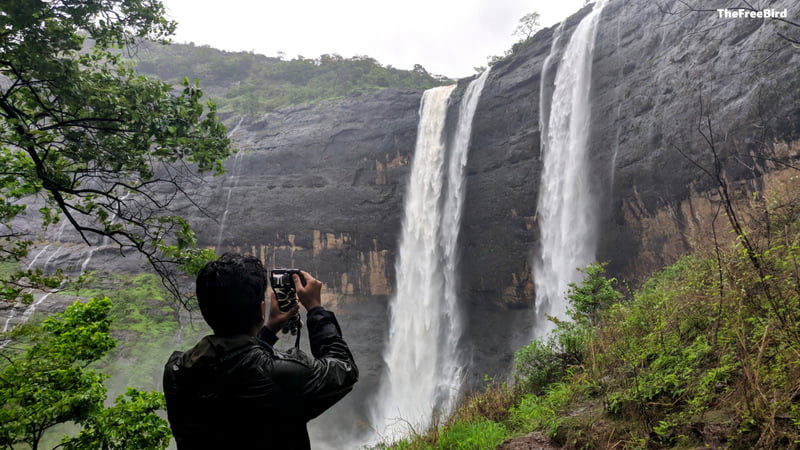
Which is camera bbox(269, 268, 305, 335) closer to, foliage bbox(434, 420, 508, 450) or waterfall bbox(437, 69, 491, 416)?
foliage bbox(434, 420, 508, 450)

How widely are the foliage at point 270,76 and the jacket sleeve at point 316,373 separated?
2762cm

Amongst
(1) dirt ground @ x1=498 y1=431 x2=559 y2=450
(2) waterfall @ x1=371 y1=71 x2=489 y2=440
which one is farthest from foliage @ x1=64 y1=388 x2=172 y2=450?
(2) waterfall @ x1=371 y1=71 x2=489 y2=440

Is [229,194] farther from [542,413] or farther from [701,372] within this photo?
[701,372]

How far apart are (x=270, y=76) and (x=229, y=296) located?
42.3 meters

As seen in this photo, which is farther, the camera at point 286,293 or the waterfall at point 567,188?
the waterfall at point 567,188

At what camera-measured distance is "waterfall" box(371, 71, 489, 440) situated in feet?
61.0

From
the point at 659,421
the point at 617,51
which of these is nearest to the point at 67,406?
the point at 659,421

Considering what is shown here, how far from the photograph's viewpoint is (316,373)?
5.16ft

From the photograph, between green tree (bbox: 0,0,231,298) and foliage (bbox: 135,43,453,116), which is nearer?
green tree (bbox: 0,0,231,298)

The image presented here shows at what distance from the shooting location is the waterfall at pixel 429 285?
1859cm

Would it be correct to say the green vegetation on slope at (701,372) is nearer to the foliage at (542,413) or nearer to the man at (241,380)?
the foliage at (542,413)

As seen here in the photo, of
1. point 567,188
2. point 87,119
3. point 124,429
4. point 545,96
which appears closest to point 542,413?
point 124,429

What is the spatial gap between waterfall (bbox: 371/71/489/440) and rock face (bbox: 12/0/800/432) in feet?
2.61

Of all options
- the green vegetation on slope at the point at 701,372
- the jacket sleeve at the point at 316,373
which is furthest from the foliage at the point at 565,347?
the jacket sleeve at the point at 316,373
